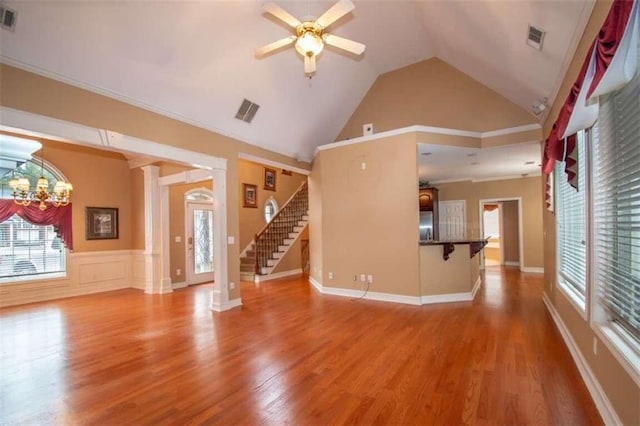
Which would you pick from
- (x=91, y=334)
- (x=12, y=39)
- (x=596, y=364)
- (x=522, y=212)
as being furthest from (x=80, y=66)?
(x=522, y=212)

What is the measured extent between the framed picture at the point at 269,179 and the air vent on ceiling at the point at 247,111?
4382mm

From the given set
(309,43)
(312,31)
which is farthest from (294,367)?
(312,31)

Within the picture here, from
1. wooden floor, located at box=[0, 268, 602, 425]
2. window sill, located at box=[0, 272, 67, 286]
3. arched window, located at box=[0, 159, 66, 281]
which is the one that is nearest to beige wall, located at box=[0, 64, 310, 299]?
wooden floor, located at box=[0, 268, 602, 425]

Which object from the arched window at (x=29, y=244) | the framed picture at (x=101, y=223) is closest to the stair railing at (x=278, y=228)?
the framed picture at (x=101, y=223)

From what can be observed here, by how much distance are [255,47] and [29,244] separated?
5.98 m

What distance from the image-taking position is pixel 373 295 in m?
5.54

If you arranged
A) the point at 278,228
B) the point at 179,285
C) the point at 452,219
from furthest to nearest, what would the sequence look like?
the point at 278,228, the point at 452,219, the point at 179,285

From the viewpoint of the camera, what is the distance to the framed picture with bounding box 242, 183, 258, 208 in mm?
8992

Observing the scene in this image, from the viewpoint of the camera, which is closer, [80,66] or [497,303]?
[80,66]

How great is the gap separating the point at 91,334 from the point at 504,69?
6.76 metres

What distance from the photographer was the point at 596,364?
2.34 meters

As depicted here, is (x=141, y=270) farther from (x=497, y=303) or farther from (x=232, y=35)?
(x=497, y=303)

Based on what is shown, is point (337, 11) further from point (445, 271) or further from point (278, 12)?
point (445, 271)

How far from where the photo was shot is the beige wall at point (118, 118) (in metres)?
3.08
